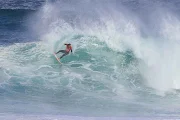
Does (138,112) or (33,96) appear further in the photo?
(33,96)

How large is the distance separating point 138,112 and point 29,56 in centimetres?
885

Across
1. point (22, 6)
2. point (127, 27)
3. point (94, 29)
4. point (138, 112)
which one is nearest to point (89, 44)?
point (94, 29)

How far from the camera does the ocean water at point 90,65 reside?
16281 mm

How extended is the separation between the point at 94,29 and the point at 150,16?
28.7ft

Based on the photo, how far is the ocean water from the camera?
16281 mm

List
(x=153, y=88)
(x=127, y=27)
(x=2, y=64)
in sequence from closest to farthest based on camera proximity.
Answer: (x=153, y=88) → (x=2, y=64) → (x=127, y=27)

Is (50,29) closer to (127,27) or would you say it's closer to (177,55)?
(127,27)

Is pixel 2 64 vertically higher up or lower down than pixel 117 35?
lower down

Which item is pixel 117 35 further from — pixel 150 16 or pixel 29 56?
pixel 150 16

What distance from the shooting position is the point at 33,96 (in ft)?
57.4

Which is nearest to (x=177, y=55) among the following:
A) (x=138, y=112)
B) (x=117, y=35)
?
(x=117, y=35)

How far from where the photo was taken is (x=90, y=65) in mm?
21734

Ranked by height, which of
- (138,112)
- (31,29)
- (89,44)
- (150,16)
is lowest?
(138,112)

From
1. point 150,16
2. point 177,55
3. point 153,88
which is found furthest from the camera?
point 150,16
